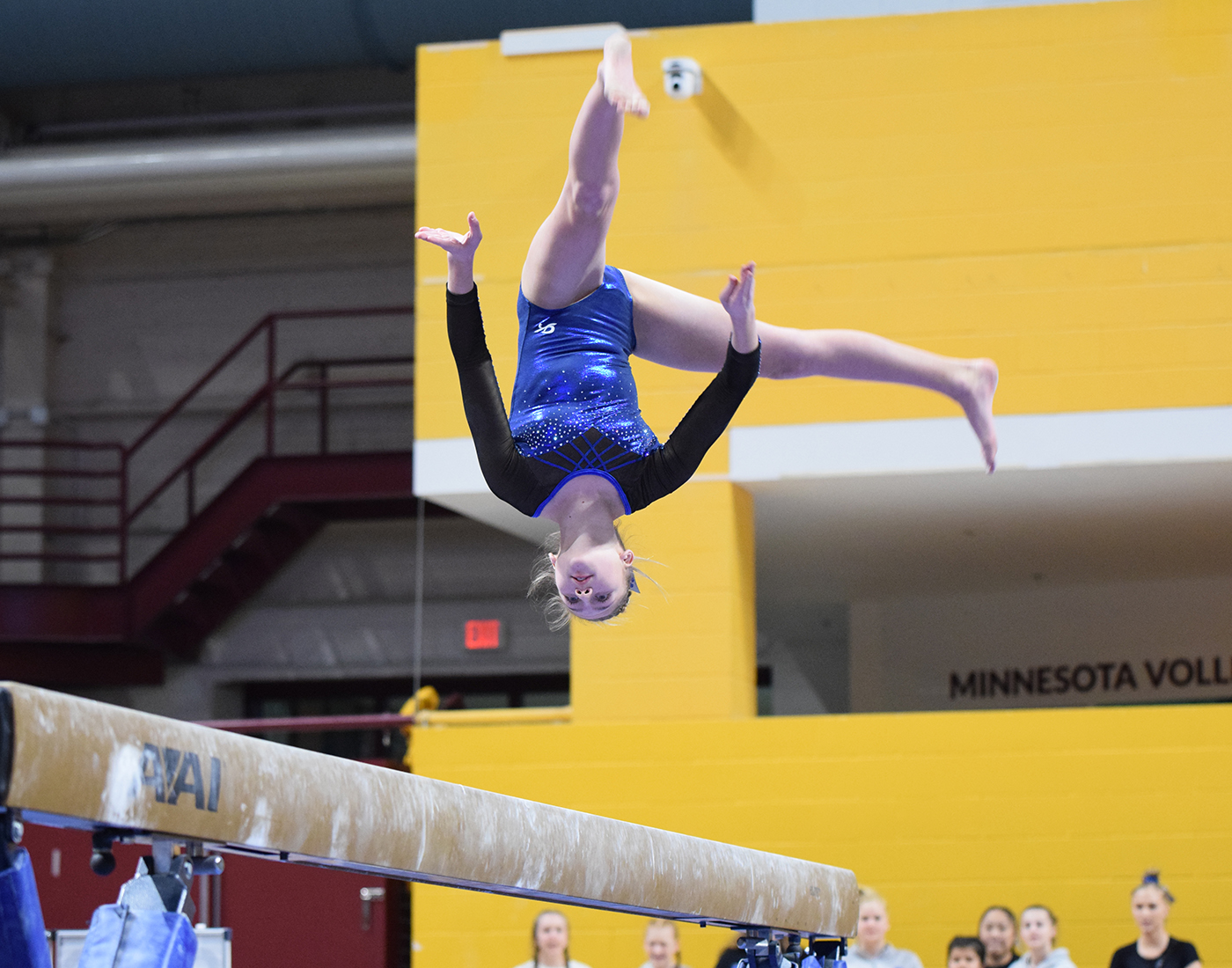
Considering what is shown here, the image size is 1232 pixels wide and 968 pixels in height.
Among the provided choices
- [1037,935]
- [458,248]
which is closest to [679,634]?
[1037,935]

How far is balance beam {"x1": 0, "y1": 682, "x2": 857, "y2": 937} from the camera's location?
2002 mm

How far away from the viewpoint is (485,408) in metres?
3.56

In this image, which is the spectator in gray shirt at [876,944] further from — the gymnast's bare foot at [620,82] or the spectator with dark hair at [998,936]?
the gymnast's bare foot at [620,82]

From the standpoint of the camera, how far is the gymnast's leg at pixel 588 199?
3357 millimetres

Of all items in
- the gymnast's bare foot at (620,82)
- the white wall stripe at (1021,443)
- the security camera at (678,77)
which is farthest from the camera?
the security camera at (678,77)

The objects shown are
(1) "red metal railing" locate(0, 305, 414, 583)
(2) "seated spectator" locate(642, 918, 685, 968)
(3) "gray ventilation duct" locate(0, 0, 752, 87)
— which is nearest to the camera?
(2) "seated spectator" locate(642, 918, 685, 968)

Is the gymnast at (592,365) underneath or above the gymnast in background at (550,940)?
above

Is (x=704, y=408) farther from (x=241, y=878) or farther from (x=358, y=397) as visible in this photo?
(x=358, y=397)

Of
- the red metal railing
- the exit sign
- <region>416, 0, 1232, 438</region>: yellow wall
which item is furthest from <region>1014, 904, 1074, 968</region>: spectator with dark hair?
the red metal railing

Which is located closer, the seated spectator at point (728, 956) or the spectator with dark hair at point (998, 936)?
the seated spectator at point (728, 956)

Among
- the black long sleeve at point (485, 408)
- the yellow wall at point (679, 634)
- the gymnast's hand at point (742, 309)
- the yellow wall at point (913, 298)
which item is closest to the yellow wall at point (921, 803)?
the yellow wall at point (913, 298)

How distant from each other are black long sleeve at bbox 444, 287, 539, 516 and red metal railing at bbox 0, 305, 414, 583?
778cm

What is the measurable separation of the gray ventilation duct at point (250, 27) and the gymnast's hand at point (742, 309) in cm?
660

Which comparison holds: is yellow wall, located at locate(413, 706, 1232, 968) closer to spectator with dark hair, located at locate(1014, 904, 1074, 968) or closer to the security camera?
Answer: spectator with dark hair, located at locate(1014, 904, 1074, 968)
